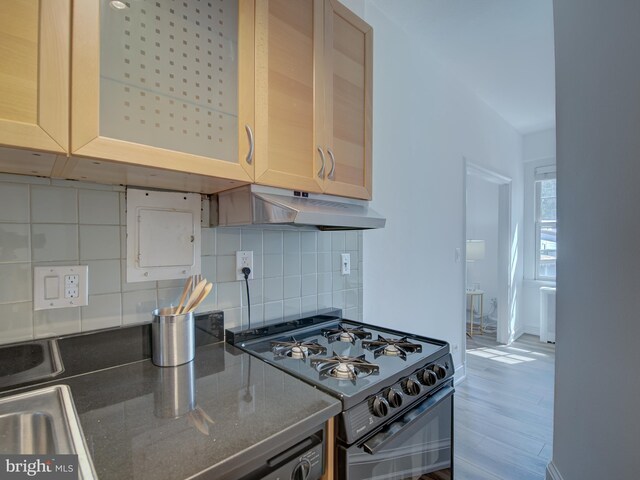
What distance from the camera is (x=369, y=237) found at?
6.36 feet

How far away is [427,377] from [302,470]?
584 millimetres

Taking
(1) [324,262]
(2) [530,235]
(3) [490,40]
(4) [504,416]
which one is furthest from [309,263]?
(2) [530,235]

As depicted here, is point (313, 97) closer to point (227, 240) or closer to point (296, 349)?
point (227, 240)

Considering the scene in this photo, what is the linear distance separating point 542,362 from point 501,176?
2.13 meters

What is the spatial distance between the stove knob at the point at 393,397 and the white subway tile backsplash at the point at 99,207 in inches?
40.2

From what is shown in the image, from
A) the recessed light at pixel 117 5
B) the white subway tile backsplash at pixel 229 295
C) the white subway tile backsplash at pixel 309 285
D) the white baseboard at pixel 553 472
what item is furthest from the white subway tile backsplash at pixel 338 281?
the white baseboard at pixel 553 472

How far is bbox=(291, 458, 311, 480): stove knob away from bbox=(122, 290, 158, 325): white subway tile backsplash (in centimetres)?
69

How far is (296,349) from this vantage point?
119cm

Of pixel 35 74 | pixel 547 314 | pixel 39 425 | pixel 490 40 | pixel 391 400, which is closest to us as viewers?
pixel 35 74

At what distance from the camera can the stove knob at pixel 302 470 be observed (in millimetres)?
740

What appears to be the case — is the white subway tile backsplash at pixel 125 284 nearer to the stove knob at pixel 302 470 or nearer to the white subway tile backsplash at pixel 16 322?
the white subway tile backsplash at pixel 16 322

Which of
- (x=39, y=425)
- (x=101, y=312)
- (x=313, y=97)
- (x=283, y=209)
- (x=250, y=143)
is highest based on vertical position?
(x=313, y=97)

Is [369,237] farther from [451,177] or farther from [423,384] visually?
[451,177]

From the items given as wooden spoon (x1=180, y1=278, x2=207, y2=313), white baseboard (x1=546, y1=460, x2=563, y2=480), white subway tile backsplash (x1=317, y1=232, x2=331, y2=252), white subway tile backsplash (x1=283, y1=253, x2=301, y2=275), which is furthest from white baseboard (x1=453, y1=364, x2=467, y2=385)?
wooden spoon (x1=180, y1=278, x2=207, y2=313)
